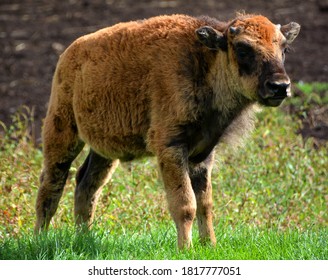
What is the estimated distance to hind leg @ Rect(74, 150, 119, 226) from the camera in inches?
360

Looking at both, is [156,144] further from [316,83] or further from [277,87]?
[316,83]

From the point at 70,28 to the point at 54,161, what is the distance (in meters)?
9.03

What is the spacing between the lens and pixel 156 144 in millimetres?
7914

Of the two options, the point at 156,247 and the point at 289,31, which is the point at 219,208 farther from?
the point at 289,31

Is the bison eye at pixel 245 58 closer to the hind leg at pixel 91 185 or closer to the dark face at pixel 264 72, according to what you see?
the dark face at pixel 264 72

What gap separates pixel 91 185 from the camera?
916cm

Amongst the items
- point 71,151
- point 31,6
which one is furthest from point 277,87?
point 31,6

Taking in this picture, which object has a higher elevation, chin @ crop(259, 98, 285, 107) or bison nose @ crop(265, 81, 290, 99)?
bison nose @ crop(265, 81, 290, 99)

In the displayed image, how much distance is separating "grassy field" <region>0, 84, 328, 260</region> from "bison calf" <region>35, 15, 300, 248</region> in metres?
0.41

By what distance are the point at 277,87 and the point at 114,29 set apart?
2.15 metres

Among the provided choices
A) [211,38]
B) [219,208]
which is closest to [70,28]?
[219,208]

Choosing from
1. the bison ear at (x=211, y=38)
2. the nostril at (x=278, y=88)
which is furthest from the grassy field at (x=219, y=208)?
the nostril at (x=278, y=88)

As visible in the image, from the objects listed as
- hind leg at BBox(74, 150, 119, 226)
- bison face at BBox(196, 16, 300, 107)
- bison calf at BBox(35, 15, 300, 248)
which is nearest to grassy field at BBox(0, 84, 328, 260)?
hind leg at BBox(74, 150, 119, 226)

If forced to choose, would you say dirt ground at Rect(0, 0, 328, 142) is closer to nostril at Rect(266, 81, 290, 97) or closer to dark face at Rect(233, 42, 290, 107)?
dark face at Rect(233, 42, 290, 107)
